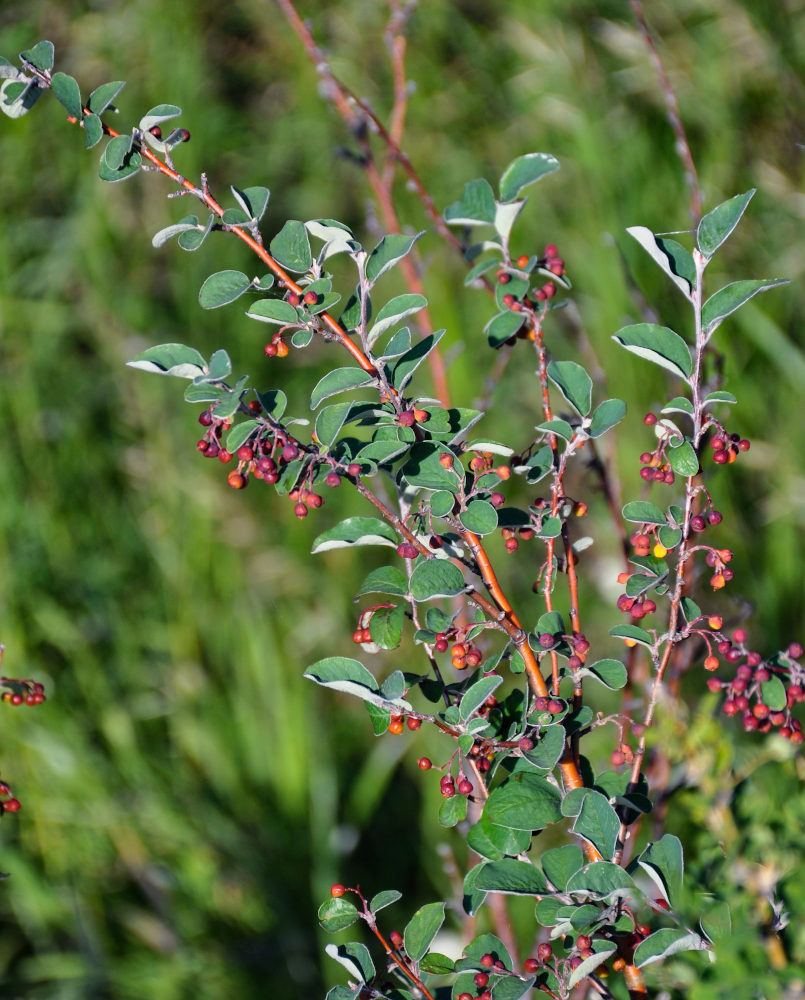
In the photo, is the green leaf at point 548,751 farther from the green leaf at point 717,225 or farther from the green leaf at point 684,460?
the green leaf at point 717,225

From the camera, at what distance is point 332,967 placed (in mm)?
1413

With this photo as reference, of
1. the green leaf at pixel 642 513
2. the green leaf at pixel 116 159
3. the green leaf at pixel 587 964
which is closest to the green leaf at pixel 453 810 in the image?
the green leaf at pixel 587 964

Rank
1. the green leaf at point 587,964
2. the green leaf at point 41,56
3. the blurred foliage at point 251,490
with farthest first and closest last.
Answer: the blurred foliage at point 251,490 → the green leaf at point 41,56 → the green leaf at point 587,964

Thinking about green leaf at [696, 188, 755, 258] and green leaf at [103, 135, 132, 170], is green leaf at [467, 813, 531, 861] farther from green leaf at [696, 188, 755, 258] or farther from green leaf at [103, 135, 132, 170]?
green leaf at [103, 135, 132, 170]

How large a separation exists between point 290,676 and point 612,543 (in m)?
0.67

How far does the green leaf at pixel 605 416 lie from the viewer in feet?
2.09

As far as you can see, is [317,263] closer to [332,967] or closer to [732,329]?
[332,967]

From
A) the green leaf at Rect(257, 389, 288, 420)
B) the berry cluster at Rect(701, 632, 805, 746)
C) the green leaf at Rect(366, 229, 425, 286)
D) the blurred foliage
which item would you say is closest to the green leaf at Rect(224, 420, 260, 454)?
the green leaf at Rect(257, 389, 288, 420)

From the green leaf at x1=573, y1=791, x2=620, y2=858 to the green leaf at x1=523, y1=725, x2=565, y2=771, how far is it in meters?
0.03

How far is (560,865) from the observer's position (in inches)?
24.7

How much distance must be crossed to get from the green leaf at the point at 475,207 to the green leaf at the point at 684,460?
22 centimetres

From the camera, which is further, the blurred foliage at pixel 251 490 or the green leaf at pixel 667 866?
the blurred foliage at pixel 251 490

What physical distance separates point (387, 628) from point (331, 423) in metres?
0.14

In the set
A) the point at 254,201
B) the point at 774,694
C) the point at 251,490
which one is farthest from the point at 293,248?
the point at 251,490
